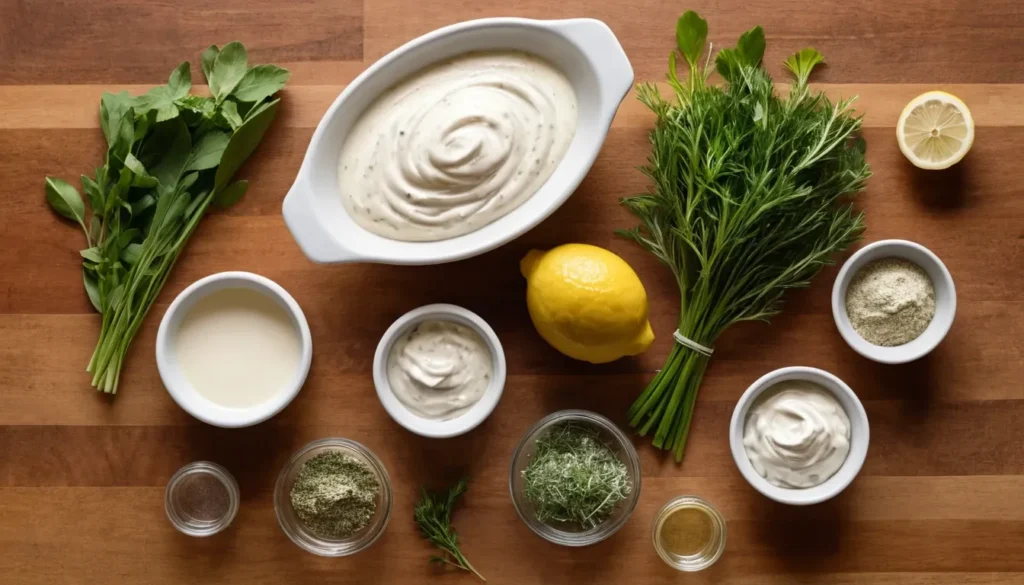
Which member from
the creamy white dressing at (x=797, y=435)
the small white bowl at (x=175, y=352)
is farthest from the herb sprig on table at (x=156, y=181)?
the creamy white dressing at (x=797, y=435)

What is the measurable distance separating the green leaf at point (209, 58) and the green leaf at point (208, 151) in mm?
117

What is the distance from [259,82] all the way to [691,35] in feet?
2.83

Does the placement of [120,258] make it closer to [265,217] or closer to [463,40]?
[265,217]

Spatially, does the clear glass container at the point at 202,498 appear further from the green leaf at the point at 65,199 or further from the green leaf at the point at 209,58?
the green leaf at the point at 209,58

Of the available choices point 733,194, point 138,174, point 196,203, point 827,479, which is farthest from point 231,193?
point 827,479

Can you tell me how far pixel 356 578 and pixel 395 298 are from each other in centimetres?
57

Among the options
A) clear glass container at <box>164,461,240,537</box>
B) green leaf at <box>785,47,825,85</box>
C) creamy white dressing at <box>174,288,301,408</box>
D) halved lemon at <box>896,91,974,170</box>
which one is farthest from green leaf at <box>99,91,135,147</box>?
halved lemon at <box>896,91,974,170</box>

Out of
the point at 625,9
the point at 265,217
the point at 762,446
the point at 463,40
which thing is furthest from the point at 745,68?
the point at 265,217

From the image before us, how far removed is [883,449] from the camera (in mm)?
1770

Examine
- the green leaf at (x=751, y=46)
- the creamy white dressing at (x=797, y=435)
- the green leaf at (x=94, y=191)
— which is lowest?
the creamy white dressing at (x=797, y=435)

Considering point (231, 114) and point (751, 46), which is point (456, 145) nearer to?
point (231, 114)

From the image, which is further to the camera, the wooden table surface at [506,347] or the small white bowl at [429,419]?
the wooden table surface at [506,347]

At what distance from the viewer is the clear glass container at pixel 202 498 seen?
171 centimetres

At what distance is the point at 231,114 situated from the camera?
66.7 inches
